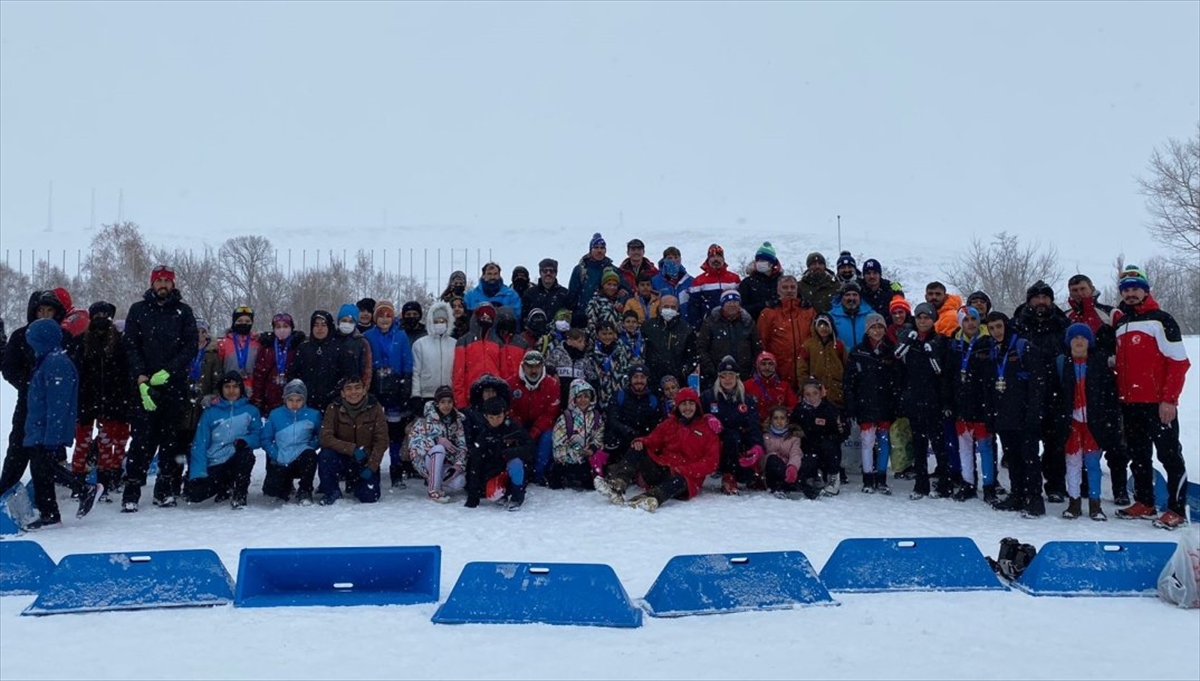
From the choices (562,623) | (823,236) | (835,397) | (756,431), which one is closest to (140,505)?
(562,623)

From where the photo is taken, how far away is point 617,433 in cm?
855

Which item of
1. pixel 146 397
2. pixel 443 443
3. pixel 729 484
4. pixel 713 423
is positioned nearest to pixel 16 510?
pixel 146 397

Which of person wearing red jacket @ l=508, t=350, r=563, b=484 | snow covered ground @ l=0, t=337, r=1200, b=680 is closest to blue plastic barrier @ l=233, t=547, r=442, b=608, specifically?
snow covered ground @ l=0, t=337, r=1200, b=680

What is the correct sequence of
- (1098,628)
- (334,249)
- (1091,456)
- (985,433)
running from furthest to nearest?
(334,249) < (985,433) < (1091,456) < (1098,628)

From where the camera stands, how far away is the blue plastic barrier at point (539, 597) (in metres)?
4.73

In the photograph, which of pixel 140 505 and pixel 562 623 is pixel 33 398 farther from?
pixel 562 623

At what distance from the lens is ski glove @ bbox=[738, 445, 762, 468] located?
27.4ft

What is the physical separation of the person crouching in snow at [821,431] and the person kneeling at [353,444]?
3.92m

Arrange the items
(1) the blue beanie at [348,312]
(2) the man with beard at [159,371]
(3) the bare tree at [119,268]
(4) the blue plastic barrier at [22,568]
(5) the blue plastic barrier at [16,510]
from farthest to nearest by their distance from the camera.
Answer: (3) the bare tree at [119,268]
(1) the blue beanie at [348,312]
(2) the man with beard at [159,371]
(5) the blue plastic barrier at [16,510]
(4) the blue plastic barrier at [22,568]

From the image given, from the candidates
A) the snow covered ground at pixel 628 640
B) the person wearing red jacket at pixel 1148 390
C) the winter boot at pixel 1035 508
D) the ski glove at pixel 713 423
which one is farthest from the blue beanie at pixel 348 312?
the person wearing red jacket at pixel 1148 390

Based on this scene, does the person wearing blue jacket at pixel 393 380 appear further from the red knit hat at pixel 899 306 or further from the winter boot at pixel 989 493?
the winter boot at pixel 989 493

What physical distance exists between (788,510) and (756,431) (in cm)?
90

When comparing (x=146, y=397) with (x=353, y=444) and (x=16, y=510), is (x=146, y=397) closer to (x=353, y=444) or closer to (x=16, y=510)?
(x=16, y=510)

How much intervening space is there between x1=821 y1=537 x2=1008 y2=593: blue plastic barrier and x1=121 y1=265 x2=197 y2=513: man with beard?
5.69 metres
